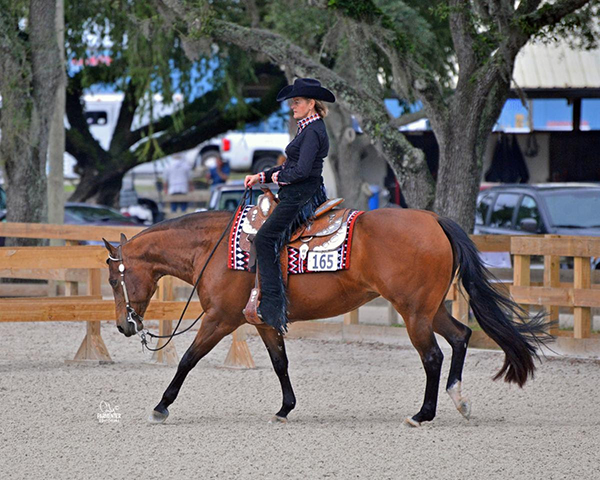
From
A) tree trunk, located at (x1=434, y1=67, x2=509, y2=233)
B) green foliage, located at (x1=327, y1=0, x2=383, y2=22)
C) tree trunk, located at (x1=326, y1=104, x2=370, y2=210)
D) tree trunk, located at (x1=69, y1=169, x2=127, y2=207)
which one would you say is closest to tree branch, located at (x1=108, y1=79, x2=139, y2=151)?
tree trunk, located at (x1=69, y1=169, x2=127, y2=207)

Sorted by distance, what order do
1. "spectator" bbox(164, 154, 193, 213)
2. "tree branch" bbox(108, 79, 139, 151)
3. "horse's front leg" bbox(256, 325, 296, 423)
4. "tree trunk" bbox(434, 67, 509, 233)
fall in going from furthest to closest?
"spectator" bbox(164, 154, 193, 213), "tree branch" bbox(108, 79, 139, 151), "tree trunk" bbox(434, 67, 509, 233), "horse's front leg" bbox(256, 325, 296, 423)

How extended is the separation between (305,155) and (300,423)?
192cm

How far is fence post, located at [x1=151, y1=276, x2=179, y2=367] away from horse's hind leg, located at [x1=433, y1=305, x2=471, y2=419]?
3.51m

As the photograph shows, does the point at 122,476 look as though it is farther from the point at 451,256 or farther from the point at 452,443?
the point at 451,256

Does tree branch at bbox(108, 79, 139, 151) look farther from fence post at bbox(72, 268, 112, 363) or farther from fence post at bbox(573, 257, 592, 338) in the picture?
fence post at bbox(573, 257, 592, 338)

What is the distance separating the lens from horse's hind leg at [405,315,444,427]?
7316 millimetres

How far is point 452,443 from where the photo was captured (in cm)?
670

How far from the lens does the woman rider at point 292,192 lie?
738 cm

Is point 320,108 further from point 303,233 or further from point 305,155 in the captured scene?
point 303,233

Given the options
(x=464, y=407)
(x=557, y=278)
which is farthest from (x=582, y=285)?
(x=464, y=407)

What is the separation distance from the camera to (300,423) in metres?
7.50

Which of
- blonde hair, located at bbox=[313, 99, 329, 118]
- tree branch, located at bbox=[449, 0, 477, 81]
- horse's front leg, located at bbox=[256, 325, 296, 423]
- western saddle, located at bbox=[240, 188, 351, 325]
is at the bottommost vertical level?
horse's front leg, located at bbox=[256, 325, 296, 423]

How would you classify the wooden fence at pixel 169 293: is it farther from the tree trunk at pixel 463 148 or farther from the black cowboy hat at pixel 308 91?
the black cowboy hat at pixel 308 91

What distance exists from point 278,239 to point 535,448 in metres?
2.28
